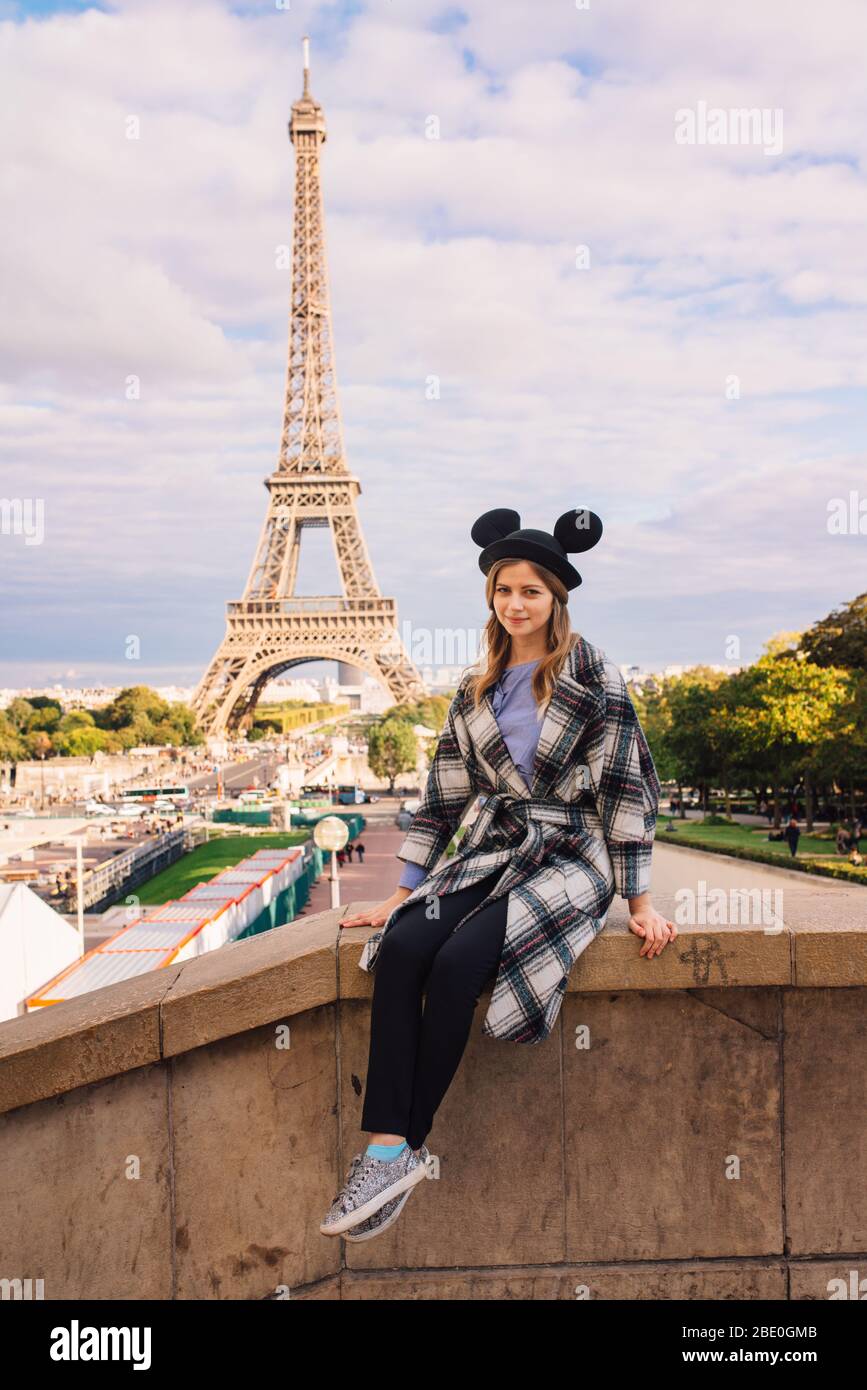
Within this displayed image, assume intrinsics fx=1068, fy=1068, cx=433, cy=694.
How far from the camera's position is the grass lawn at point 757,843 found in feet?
87.3

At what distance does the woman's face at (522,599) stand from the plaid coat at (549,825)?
17 centimetres

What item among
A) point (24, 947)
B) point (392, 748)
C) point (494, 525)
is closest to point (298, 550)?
point (392, 748)

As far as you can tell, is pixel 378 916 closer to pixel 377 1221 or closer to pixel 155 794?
pixel 377 1221

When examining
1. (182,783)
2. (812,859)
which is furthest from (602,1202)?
(182,783)

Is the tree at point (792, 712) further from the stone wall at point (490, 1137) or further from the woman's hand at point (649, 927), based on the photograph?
the woman's hand at point (649, 927)

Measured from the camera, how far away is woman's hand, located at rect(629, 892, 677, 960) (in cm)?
334

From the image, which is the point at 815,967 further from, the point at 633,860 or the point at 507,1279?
the point at 507,1279

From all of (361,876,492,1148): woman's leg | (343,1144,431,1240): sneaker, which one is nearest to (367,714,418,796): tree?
(361,876,492,1148): woman's leg

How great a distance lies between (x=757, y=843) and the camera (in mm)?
33531

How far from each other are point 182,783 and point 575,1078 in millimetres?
70232

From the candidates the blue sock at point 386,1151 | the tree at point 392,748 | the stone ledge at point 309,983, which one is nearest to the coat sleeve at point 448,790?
the stone ledge at point 309,983

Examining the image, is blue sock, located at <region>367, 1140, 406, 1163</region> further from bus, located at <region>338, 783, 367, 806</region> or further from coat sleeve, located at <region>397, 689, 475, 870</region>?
bus, located at <region>338, 783, 367, 806</region>

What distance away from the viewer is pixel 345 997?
11.3 ft

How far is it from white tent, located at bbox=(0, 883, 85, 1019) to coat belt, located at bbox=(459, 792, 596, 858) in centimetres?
1030
